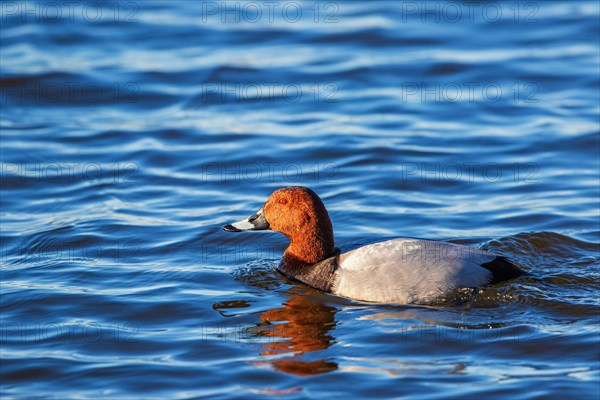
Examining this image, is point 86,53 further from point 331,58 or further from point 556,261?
point 556,261

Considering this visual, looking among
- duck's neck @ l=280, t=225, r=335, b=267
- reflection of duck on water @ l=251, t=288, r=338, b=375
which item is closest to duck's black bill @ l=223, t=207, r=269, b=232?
duck's neck @ l=280, t=225, r=335, b=267

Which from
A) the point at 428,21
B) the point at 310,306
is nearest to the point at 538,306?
the point at 310,306

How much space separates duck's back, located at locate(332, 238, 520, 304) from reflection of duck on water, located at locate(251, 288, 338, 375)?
358mm

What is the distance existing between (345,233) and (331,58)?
7.12m

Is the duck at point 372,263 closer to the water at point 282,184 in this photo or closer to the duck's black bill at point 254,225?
the duck's black bill at point 254,225

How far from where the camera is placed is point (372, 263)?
8906 mm

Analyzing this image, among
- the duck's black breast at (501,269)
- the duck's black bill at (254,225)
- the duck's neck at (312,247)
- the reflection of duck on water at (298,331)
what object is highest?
the duck's black bill at (254,225)

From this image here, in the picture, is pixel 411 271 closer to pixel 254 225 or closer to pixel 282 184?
pixel 254 225

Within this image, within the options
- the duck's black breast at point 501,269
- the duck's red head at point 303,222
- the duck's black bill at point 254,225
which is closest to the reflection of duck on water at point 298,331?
the duck's red head at point 303,222

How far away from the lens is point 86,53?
17969mm

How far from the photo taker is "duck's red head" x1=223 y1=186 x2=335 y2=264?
30.8ft

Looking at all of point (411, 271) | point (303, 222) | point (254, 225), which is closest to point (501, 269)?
point (411, 271)

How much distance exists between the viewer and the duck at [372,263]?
875 cm

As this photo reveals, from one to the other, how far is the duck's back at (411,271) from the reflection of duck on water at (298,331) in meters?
0.36
